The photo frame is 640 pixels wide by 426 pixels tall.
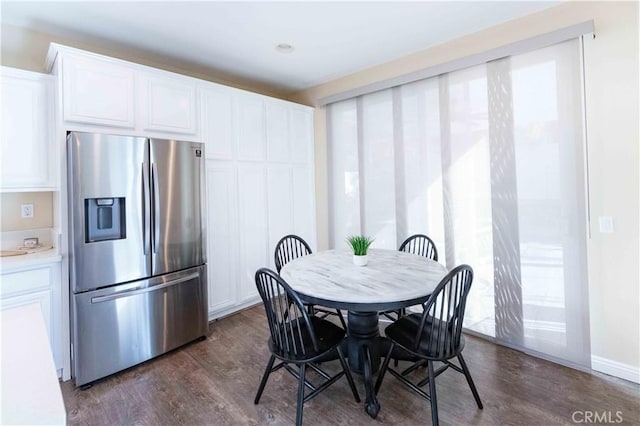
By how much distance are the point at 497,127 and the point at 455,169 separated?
1.59 feet

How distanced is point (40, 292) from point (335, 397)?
7.12 ft

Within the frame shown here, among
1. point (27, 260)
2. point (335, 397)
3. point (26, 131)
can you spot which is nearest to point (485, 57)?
point (335, 397)

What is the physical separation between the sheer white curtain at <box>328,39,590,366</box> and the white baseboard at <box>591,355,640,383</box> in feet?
0.22

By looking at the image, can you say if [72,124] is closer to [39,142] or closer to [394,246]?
[39,142]

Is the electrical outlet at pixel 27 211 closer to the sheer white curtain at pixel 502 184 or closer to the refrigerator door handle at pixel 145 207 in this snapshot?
the refrigerator door handle at pixel 145 207

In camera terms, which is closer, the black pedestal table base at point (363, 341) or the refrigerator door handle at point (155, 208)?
the black pedestal table base at point (363, 341)

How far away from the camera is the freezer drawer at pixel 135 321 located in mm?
2225

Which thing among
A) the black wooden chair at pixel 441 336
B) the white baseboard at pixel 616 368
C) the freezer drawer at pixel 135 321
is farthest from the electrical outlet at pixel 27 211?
the white baseboard at pixel 616 368

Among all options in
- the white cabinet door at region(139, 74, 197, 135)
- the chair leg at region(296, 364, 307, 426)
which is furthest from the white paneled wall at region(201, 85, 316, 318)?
the chair leg at region(296, 364, 307, 426)

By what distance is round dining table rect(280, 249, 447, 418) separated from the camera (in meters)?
1.76

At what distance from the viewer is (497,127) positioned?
2705mm

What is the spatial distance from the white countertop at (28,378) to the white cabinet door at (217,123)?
2.28 metres

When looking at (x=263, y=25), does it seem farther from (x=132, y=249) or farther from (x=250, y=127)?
(x=132, y=249)

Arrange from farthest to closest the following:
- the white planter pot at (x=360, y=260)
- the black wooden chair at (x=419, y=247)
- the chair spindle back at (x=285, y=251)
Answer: the chair spindle back at (x=285, y=251), the black wooden chair at (x=419, y=247), the white planter pot at (x=360, y=260)
